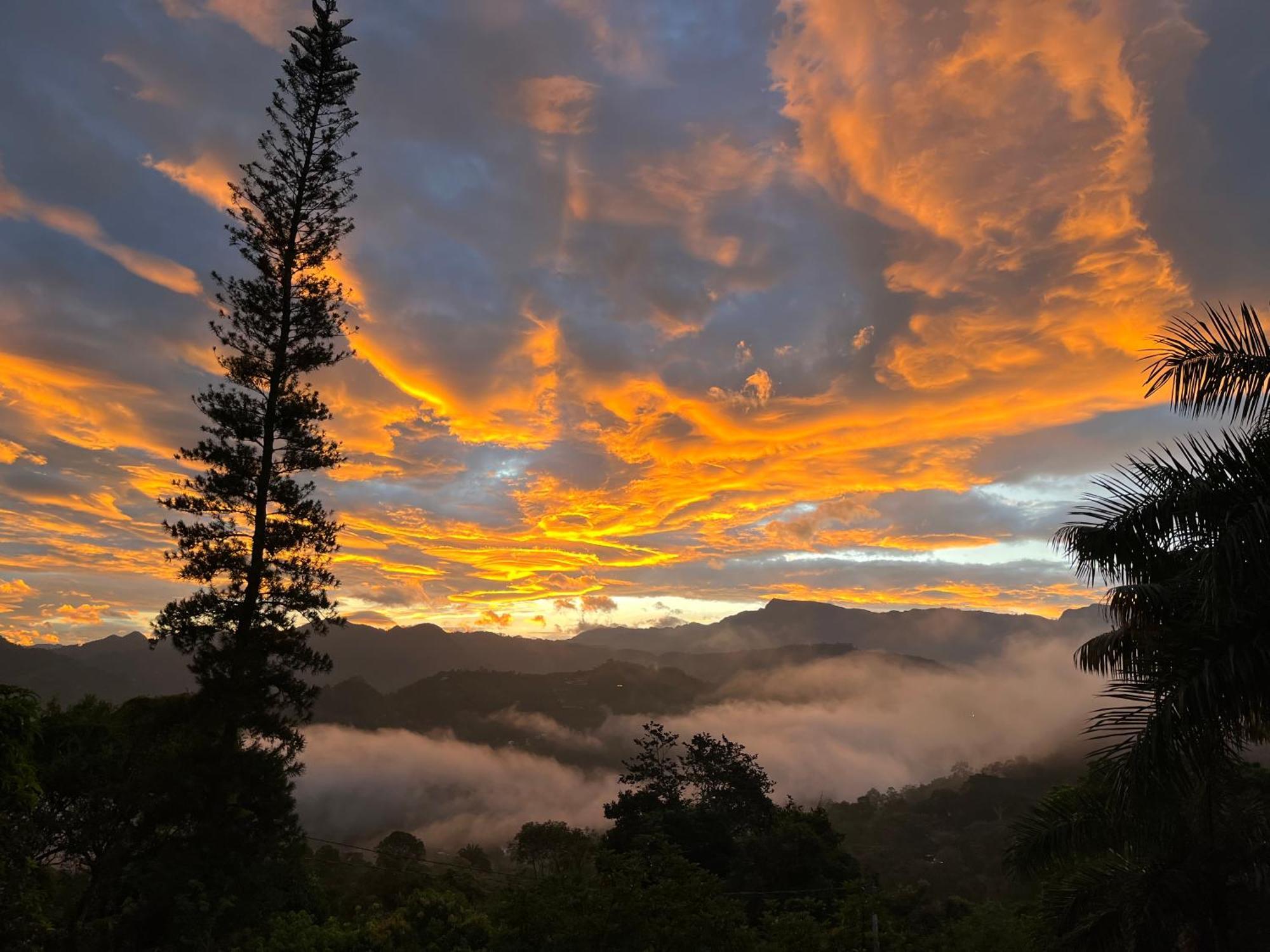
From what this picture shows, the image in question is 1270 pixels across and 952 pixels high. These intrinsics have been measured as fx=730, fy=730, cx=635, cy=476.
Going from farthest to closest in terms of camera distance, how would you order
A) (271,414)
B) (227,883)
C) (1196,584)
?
(271,414) → (227,883) → (1196,584)

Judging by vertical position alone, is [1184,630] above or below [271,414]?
below

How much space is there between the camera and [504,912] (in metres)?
15.1

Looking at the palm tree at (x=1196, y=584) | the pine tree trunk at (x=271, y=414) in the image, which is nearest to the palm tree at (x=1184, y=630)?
the palm tree at (x=1196, y=584)

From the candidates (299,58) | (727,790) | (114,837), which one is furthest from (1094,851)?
(727,790)

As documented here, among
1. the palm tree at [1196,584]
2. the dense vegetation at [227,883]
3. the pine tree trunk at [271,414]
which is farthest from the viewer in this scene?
the pine tree trunk at [271,414]

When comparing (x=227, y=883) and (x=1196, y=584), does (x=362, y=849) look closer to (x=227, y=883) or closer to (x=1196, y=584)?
(x=227, y=883)

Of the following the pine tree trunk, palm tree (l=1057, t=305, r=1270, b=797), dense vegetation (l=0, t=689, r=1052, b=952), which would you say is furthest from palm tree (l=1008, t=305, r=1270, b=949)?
the pine tree trunk

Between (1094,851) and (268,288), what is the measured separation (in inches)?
944

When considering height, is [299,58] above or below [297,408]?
above

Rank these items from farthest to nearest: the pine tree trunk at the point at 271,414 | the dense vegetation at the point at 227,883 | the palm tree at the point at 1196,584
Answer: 1. the pine tree trunk at the point at 271,414
2. the dense vegetation at the point at 227,883
3. the palm tree at the point at 1196,584

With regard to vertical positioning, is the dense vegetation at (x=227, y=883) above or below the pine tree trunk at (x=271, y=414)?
below

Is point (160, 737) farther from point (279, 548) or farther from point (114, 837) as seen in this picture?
point (279, 548)

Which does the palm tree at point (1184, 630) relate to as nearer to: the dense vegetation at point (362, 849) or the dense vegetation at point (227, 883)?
the dense vegetation at point (362, 849)

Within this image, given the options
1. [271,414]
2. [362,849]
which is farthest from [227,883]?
[271,414]
